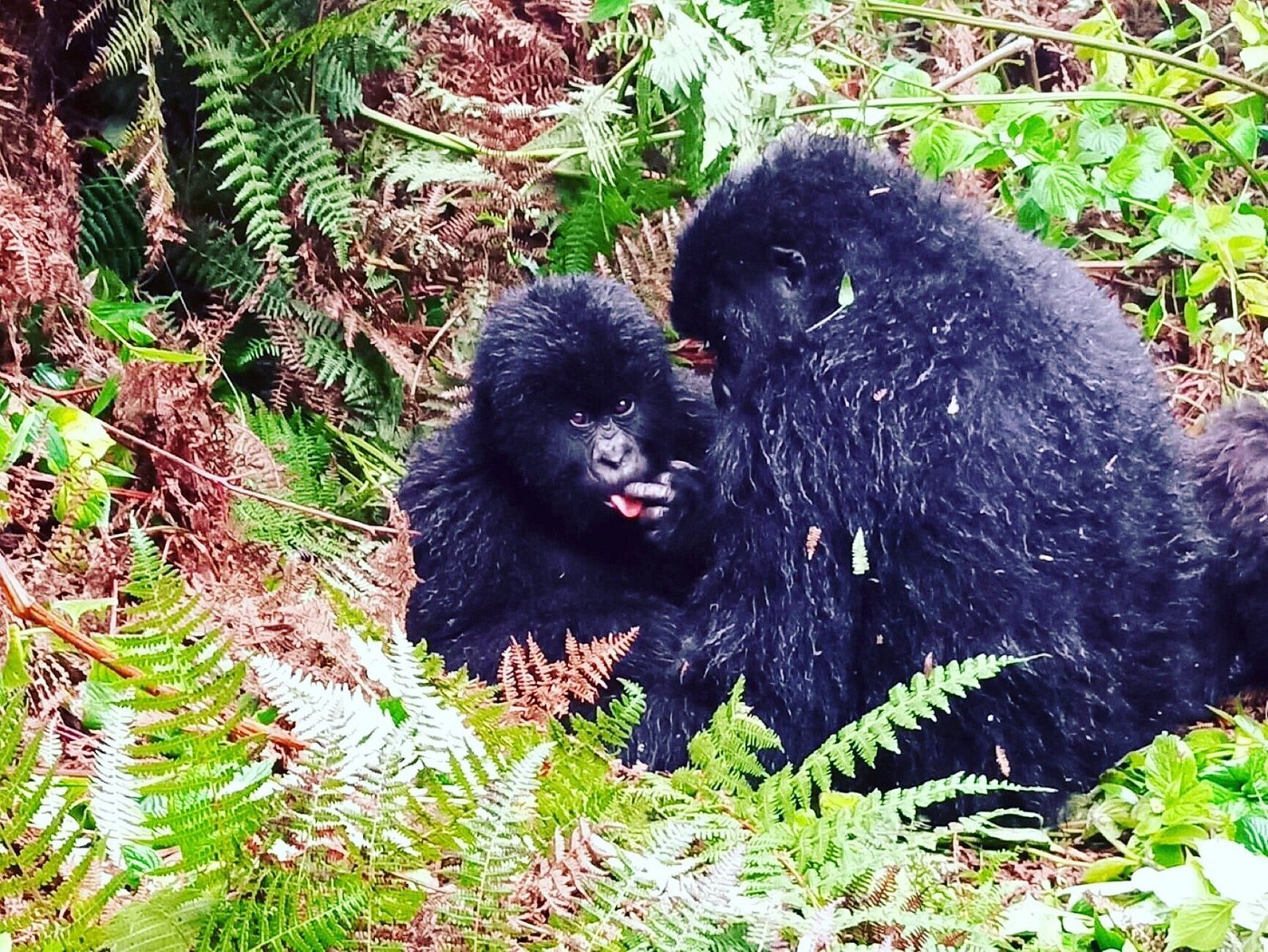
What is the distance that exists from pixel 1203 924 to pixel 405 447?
8.72 ft

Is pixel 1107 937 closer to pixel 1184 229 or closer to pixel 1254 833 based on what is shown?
pixel 1254 833

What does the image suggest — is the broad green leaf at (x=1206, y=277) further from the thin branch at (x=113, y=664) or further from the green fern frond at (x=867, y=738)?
the thin branch at (x=113, y=664)

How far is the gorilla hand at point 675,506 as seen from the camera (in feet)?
10.3

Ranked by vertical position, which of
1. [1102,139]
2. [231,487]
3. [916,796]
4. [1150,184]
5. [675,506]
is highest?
[1102,139]

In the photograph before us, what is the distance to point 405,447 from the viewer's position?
12.9ft

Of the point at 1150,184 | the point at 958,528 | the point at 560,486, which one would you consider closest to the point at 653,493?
the point at 560,486

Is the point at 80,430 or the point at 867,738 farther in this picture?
the point at 80,430

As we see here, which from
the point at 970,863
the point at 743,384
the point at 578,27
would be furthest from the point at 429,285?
the point at 970,863

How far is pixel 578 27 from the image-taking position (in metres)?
4.44

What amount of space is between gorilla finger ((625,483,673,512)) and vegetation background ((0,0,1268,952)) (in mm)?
474

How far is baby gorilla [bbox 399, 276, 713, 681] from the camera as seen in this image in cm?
317

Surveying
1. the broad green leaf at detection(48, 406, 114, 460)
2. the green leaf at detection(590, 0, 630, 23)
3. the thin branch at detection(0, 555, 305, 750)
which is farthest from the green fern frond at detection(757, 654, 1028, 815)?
the green leaf at detection(590, 0, 630, 23)

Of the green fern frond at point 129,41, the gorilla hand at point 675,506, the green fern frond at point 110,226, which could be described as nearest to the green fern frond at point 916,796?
the gorilla hand at point 675,506

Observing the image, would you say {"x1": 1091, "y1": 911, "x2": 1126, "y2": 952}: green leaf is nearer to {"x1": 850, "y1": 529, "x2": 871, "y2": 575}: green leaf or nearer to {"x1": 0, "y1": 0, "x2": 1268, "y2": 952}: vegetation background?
{"x1": 0, "y1": 0, "x2": 1268, "y2": 952}: vegetation background
